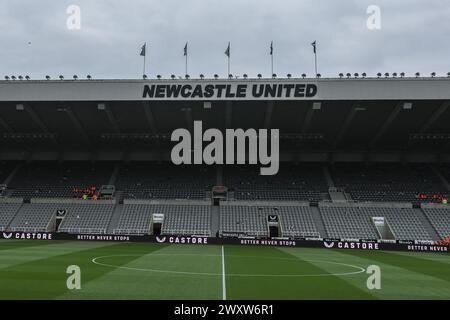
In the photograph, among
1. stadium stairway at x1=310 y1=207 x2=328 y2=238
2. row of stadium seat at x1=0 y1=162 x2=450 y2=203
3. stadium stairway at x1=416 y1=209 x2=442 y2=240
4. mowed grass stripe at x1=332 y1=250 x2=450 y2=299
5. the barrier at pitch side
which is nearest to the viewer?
mowed grass stripe at x1=332 y1=250 x2=450 y2=299

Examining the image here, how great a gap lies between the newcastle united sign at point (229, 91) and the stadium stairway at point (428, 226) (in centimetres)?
1903

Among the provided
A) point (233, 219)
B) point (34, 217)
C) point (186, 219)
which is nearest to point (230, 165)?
point (233, 219)

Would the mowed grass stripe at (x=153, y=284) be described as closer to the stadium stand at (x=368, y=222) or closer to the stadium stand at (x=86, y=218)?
the stadium stand at (x=86, y=218)

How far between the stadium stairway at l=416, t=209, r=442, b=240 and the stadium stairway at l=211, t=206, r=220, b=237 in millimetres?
22894

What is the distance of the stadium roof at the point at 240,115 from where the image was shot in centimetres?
4400

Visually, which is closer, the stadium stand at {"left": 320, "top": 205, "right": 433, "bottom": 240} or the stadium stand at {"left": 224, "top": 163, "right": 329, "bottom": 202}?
the stadium stand at {"left": 320, "top": 205, "right": 433, "bottom": 240}

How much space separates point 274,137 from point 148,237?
20489 mm

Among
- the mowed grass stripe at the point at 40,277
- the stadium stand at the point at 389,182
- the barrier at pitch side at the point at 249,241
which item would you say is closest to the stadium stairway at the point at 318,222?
the stadium stand at the point at 389,182

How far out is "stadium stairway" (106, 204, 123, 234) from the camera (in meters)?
46.9

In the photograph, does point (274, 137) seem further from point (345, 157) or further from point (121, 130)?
point (121, 130)

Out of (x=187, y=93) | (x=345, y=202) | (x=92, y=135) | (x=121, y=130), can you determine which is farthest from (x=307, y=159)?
(x=92, y=135)

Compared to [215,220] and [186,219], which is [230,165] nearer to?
[215,220]

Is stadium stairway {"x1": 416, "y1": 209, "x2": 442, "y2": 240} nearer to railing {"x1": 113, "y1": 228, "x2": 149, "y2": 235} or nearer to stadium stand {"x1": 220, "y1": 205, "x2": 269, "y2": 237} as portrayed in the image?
stadium stand {"x1": 220, "y1": 205, "x2": 269, "y2": 237}

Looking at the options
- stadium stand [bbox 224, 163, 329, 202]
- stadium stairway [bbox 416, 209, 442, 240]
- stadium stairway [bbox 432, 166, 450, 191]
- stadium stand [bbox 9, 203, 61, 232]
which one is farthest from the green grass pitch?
stadium stairway [bbox 432, 166, 450, 191]
